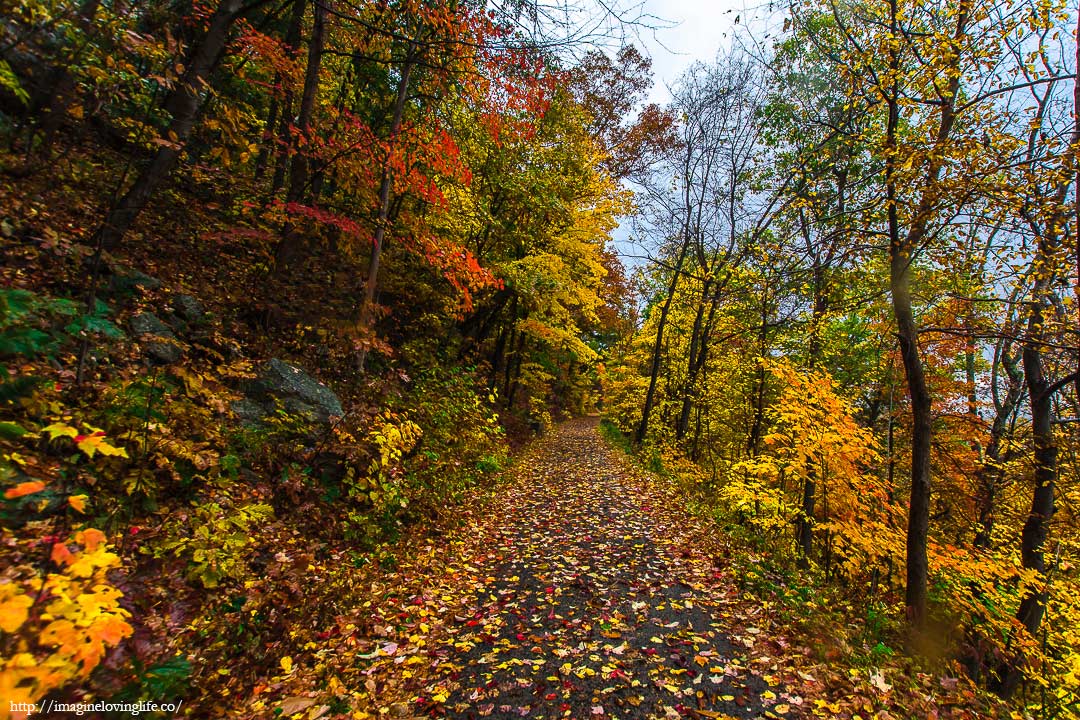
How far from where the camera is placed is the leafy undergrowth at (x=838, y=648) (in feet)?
11.0

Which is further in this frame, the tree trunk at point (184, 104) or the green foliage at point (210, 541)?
the tree trunk at point (184, 104)

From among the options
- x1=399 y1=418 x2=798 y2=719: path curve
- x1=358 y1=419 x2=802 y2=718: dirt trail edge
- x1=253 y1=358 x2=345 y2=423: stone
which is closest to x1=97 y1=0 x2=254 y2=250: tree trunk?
x1=253 y1=358 x2=345 y2=423: stone

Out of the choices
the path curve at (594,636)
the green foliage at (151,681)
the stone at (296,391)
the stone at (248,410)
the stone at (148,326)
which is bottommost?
the path curve at (594,636)

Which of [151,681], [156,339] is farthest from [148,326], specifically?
[151,681]

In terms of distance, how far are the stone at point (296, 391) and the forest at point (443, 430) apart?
0.20ft

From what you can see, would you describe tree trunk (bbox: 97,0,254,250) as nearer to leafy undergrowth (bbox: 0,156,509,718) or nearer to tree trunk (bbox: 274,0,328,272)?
leafy undergrowth (bbox: 0,156,509,718)

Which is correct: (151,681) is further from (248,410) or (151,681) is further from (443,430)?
(443,430)

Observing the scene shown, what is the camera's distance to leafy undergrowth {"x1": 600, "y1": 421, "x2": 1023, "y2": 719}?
3.37 metres

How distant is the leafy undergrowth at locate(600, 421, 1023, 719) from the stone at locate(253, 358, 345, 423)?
18.1 ft

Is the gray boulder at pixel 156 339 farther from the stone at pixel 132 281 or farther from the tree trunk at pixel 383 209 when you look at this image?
the tree trunk at pixel 383 209

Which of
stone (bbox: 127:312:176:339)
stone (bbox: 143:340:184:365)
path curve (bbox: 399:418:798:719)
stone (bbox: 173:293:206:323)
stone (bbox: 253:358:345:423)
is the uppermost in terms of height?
stone (bbox: 173:293:206:323)

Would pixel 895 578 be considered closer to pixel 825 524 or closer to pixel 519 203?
pixel 825 524

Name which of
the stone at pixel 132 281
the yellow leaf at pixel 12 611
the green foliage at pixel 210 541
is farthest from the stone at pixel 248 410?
the yellow leaf at pixel 12 611

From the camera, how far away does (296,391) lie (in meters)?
6.06
